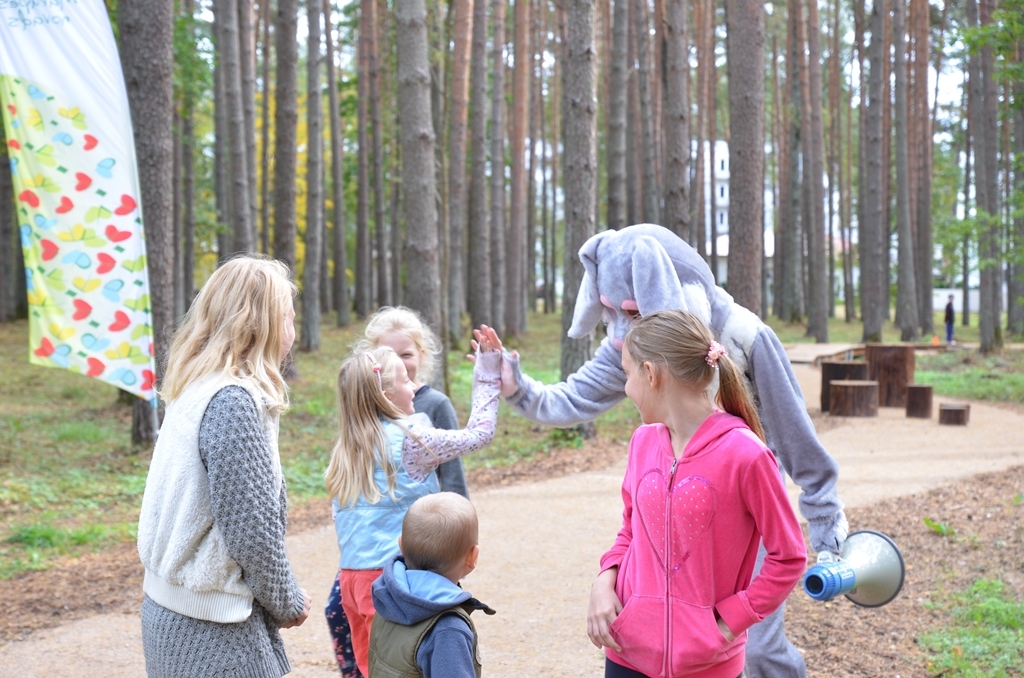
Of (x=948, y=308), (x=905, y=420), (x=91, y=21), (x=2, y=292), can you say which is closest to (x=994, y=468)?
(x=905, y=420)

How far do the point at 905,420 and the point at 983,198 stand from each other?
1291 centimetres

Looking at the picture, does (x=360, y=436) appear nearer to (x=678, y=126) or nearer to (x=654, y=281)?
(x=654, y=281)

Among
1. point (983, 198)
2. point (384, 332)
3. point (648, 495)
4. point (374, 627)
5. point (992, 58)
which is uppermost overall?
point (992, 58)

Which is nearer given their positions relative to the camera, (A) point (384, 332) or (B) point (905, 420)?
(A) point (384, 332)

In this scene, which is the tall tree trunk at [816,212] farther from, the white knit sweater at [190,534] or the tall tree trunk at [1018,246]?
the white knit sweater at [190,534]

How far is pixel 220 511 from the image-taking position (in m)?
2.30

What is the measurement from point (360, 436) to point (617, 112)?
1154 centimetres

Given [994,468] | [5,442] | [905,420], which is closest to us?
[994,468]

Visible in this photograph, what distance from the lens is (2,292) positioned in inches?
845

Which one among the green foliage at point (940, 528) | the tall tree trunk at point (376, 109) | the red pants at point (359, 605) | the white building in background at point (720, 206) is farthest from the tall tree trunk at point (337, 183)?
the red pants at point (359, 605)

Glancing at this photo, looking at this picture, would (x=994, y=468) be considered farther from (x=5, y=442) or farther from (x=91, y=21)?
A: (x=5, y=442)

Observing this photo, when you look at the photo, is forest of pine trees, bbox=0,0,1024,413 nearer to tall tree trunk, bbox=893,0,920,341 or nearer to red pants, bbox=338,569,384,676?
tall tree trunk, bbox=893,0,920,341

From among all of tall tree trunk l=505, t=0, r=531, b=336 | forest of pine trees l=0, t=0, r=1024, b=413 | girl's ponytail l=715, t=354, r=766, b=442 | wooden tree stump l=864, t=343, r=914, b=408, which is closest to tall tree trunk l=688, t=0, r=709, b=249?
forest of pine trees l=0, t=0, r=1024, b=413

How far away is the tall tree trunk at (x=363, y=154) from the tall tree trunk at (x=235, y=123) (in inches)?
355
